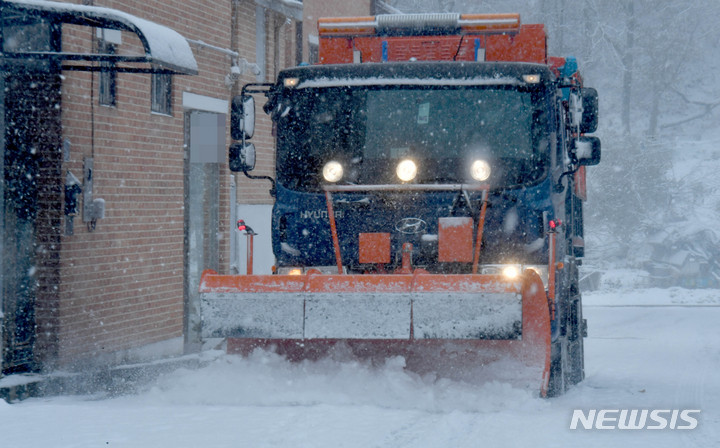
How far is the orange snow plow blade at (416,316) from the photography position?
6.58 m

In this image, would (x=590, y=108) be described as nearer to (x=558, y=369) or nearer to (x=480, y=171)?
(x=480, y=171)

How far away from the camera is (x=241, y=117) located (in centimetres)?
820

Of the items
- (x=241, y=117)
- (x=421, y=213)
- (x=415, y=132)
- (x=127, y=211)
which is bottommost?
(x=127, y=211)

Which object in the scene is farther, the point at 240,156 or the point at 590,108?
the point at 240,156

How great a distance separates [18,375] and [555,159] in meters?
5.63

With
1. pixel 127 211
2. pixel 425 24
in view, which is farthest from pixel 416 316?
pixel 127 211

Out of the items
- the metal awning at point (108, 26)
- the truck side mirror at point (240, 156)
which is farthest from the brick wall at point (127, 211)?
the truck side mirror at point (240, 156)

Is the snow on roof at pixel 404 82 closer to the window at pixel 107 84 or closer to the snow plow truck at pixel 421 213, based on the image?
the snow plow truck at pixel 421 213

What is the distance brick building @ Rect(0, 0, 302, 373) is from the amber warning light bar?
4.86ft

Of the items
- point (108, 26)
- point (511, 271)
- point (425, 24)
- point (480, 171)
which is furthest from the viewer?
point (108, 26)

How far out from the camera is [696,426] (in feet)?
22.3

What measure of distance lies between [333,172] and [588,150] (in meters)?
2.09

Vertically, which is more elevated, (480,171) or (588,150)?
(588,150)

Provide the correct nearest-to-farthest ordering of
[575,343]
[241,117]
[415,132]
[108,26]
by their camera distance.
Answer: [415,132]
[241,117]
[108,26]
[575,343]
